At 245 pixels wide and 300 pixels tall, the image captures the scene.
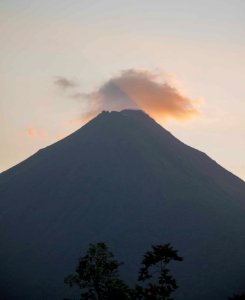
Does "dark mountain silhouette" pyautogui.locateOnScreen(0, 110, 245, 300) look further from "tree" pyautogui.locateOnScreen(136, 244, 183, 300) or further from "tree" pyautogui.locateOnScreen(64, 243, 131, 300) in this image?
"tree" pyautogui.locateOnScreen(136, 244, 183, 300)

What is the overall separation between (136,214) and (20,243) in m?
35.8

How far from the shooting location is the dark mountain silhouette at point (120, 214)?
132 metres

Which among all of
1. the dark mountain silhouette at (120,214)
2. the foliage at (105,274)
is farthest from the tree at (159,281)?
the dark mountain silhouette at (120,214)

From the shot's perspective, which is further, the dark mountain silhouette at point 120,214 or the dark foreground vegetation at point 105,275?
the dark mountain silhouette at point 120,214

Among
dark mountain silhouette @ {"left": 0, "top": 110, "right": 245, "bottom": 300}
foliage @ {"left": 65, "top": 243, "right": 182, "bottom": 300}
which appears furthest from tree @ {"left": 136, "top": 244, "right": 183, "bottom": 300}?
dark mountain silhouette @ {"left": 0, "top": 110, "right": 245, "bottom": 300}

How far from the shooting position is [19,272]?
452 ft

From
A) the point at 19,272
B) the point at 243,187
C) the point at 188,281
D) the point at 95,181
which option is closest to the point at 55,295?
the point at 19,272

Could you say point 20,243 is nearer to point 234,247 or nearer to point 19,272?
point 19,272

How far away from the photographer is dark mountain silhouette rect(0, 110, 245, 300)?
131500 mm

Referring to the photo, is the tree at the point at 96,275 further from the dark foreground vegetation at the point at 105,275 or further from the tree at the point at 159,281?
the tree at the point at 159,281

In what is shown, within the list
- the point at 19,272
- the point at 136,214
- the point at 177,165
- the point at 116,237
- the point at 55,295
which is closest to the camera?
the point at 55,295

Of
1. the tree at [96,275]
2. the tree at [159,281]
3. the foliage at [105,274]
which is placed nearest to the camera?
the tree at [159,281]

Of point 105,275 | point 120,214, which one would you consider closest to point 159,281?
point 105,275

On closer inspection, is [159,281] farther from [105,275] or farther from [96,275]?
[96,275]
